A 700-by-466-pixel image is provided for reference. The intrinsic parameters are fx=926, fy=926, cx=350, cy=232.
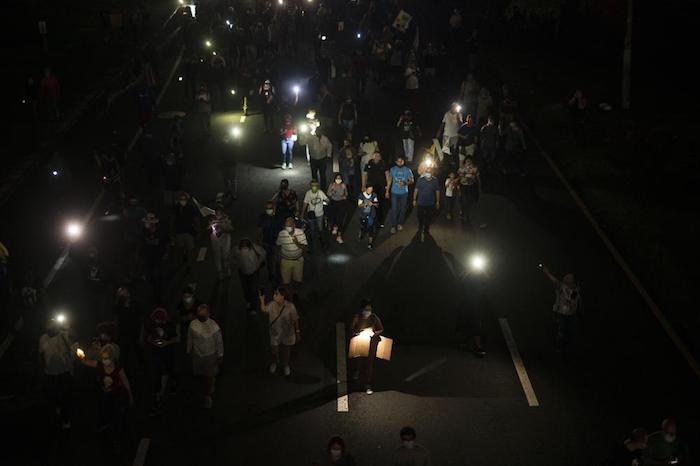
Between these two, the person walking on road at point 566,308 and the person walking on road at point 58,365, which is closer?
the person walking on road at point 58,365

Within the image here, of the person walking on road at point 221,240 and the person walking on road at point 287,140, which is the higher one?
the person walking on road at point 287,140

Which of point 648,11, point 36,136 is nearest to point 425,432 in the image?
point 36,136

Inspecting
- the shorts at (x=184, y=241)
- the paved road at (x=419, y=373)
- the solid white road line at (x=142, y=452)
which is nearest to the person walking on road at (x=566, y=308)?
the paved road at (x=419, y=373)

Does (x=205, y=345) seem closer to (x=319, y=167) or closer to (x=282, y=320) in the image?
(x=282, y=320)

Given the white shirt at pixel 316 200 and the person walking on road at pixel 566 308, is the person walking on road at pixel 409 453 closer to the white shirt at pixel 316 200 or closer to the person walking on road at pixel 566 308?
the person walking on road at pixel 566 308

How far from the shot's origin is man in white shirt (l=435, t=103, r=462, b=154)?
23359 millimetres

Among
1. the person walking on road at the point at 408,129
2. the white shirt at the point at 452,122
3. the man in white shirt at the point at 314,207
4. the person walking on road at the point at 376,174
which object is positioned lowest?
the man in white shirt at the point at 314,207

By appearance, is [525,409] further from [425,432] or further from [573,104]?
[573,104]

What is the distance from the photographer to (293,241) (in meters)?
16.5

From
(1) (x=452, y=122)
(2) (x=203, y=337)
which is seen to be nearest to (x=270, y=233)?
(2) (x=203, y=337)

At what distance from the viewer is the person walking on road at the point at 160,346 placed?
13.3 meters

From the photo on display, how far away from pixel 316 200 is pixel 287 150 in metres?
5.95

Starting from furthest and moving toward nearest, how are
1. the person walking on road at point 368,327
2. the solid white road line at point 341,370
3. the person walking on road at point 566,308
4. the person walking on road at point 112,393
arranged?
the person walking on road at point 566,308
the solid white road line at point 341,370
the person walking on road at point 368,327
the person walking on road at point 112,393

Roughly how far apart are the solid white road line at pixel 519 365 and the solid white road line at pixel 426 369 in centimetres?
116
